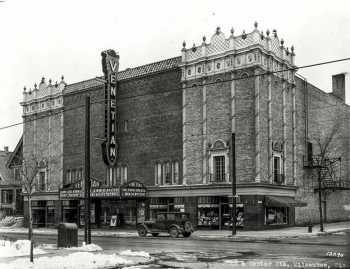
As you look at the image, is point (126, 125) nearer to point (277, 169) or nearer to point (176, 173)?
point (176, 173)

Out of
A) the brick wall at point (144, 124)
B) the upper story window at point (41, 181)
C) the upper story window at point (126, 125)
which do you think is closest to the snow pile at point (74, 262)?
the brick wall at point (144, 124)

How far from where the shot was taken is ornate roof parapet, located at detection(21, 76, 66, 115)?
51.8 meters

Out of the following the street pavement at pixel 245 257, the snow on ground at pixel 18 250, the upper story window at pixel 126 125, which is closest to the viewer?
the street pavement at pixel 245 257

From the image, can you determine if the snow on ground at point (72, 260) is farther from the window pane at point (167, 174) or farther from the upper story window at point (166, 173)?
the window pane at point (167, 174)

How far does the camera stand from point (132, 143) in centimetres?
4519

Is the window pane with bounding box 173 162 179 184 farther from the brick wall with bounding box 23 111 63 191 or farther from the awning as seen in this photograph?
the brick wall with bounding box 23 111 63 191

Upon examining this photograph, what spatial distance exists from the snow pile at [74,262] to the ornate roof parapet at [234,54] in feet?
76.3

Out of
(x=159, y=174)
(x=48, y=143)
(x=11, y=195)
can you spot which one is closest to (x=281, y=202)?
(x=159, y=174)

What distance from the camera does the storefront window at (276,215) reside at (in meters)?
38.4

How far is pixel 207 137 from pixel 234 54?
638 centimetres

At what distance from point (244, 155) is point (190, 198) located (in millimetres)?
5456

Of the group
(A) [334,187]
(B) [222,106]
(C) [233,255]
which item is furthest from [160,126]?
(C) [233,255]

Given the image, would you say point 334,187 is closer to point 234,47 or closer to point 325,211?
point 325,211

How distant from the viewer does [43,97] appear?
5322 centimetres
